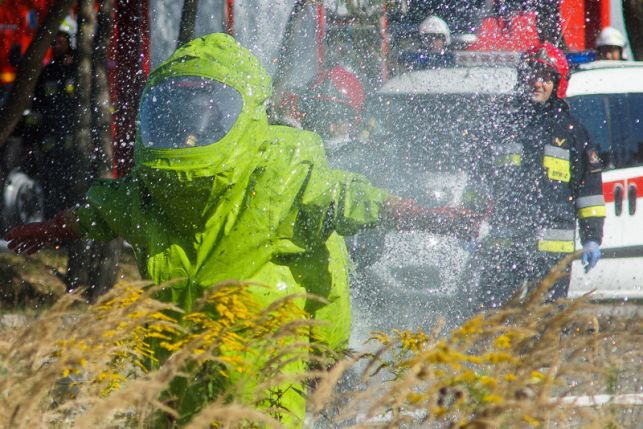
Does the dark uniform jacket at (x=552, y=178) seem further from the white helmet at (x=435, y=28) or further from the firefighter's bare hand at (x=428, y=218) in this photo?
the white helmet at (x=435, y=28)

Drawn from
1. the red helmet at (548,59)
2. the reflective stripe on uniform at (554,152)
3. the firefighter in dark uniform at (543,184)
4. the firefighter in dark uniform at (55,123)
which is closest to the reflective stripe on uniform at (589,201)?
the firefighter in dark uniform at (543,184)

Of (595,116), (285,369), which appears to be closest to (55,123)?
(595,116)

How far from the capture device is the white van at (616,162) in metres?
9.16

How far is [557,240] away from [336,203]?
311 centimetres

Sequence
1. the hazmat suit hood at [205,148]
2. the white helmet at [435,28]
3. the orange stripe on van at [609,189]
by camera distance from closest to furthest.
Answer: the hazmat suit hood at [205,148] < the orange stripe on van at [609,189] < the white helmet at [435,28]

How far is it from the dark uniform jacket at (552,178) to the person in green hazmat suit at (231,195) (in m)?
2.81

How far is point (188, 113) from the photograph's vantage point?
4.01m

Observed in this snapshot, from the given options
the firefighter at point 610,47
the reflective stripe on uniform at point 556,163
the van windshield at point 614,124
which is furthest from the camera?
the firefighter at point 610,47

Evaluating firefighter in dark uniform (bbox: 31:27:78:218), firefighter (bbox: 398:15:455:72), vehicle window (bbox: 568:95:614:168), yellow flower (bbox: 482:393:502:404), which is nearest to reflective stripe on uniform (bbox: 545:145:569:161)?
vehicle window (bbox: 568:95:614:168)

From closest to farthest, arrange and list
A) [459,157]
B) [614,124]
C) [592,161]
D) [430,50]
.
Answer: [592,161]
[459,157]
[614,124]
[430,50]

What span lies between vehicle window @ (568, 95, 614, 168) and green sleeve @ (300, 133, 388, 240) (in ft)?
18.2

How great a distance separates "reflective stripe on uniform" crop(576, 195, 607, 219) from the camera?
689 cm

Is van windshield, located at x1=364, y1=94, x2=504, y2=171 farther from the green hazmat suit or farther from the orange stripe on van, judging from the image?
the green hazmat suit

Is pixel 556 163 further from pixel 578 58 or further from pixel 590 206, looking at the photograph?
pixel 578 58
